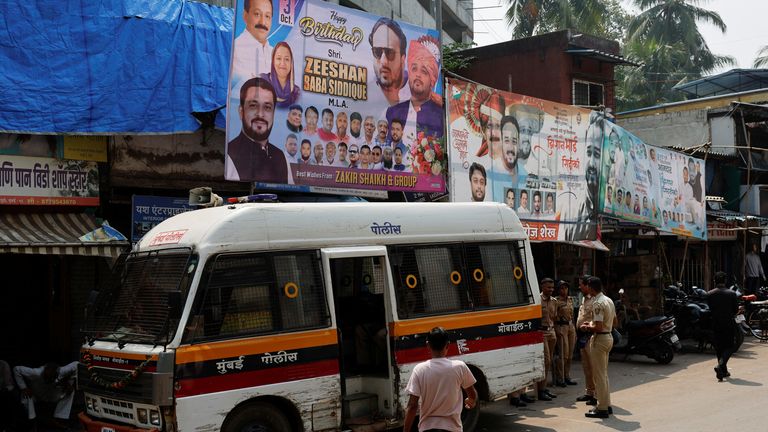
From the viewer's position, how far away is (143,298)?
7.62 m

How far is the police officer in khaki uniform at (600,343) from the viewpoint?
33.0ft

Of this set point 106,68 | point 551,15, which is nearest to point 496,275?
point 106,68

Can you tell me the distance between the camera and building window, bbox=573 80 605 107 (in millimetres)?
22172

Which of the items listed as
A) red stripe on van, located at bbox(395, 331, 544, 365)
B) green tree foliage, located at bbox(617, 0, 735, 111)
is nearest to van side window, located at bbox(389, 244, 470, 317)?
red stripe on van, located at bbox(395, 331, 544, 365)

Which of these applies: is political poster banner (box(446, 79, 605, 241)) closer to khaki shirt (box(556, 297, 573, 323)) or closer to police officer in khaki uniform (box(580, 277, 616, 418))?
khaki shirt (box(556, 297, 573, 323))

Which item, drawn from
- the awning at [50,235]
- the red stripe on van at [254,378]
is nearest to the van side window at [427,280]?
the red stripe on van at [254,378]

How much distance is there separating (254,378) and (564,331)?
256 inches

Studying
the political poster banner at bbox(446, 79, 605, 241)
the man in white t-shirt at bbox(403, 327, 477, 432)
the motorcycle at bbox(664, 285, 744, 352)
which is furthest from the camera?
the motorcycle at bbox(664, 285, 744, 352)

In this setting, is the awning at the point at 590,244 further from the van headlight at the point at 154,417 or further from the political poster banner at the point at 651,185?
the van headlight at the point at 154,417

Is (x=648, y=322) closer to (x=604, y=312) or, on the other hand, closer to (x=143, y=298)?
(x=604, y=312)

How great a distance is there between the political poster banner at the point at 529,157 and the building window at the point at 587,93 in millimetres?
5511

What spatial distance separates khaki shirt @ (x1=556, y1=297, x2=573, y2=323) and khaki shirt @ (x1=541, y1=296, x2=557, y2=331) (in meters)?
0.19

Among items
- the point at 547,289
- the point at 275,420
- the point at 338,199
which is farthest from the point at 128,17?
the point at 547,289

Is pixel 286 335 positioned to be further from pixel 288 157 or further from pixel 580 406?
pixel 580 406
